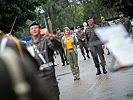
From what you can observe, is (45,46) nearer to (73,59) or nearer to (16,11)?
(73,59)

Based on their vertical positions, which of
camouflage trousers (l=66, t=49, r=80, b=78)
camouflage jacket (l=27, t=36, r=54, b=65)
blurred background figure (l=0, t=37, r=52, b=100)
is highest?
blurred background figure (l=0, t=37, r=52, b=100)

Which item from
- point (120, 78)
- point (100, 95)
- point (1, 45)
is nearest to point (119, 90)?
point (100, 95)

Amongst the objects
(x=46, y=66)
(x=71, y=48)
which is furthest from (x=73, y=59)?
(x=46, y=66)

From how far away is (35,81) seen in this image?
2145mm

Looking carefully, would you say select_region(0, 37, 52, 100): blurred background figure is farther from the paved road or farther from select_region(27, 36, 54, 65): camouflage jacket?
the paved road

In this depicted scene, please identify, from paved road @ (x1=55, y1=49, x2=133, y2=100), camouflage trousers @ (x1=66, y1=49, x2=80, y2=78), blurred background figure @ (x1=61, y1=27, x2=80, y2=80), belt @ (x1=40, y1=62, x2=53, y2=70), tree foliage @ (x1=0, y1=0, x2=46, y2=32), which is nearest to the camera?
belt @ (x1=40, y1=62, x2=53, y2=70)

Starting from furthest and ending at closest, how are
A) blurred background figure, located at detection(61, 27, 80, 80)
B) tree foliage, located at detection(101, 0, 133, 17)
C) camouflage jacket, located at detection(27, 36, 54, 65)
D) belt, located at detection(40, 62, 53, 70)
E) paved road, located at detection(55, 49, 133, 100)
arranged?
tree foliage, located at detection(101, 0, 133, 17) < blurred background figure, located at detection(61, 27, 80, 80) < paved road, located at detection(55, 49, 133, 100) < camouflage jacket, located at detection(27, 36, 54, 65) < belt, located at detection(40, 62, 53, 70)

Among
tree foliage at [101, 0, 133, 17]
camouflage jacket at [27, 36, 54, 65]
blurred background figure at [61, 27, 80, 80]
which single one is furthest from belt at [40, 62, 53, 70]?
tree foliage at [101, 0, 133, 17]

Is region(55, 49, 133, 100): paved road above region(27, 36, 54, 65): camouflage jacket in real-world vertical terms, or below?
below

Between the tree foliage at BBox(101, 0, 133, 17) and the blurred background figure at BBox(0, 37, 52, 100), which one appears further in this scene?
the tree foliage at BBox(101, 0, 133, 17)

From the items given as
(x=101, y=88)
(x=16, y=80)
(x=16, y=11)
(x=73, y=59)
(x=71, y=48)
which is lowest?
(x=101, y=88)

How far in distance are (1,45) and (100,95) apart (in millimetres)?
8734

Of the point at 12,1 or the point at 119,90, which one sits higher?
the point at 12,1

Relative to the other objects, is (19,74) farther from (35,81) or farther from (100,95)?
(100,95)
